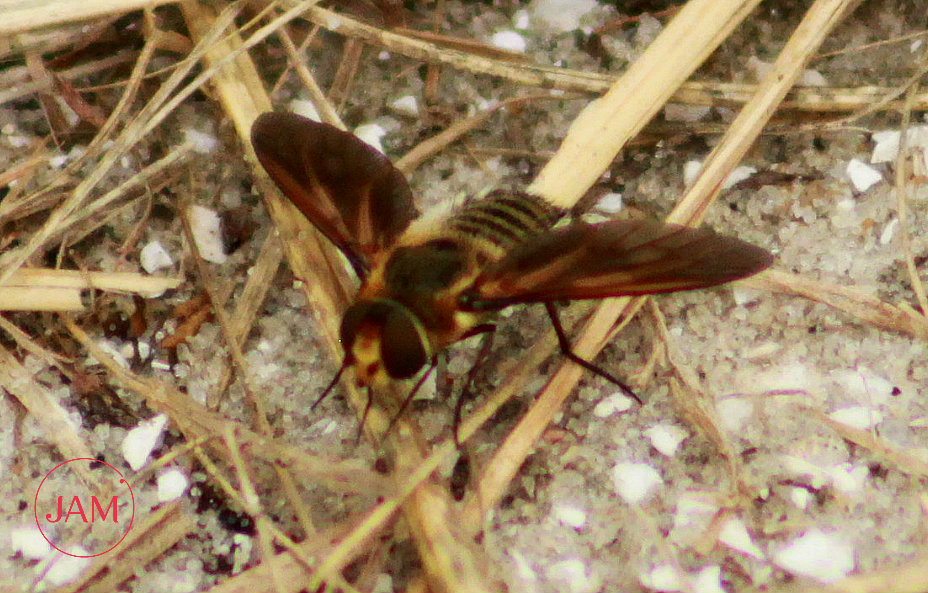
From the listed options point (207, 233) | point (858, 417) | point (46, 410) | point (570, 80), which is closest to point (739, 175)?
point (570, 80)

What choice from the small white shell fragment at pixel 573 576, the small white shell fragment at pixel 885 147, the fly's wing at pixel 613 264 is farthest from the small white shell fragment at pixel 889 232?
the small white shell fragment at pixel 573 576

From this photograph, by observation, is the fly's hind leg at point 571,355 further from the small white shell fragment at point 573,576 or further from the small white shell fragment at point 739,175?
the small white shell fragment at point 739,175

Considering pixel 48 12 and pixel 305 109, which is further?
pixel 305 109

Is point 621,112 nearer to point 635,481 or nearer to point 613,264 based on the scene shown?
point 613,264

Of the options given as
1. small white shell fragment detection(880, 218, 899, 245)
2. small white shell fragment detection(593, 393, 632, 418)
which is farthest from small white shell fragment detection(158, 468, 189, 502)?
small white shell fragment detection(880, 218, 899, 245)

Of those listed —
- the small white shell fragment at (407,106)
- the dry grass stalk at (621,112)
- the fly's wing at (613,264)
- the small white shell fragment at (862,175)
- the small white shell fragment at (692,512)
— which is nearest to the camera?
the fly's wing at (613,264)

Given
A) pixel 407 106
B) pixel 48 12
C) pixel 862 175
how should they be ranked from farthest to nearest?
1. pixel 407 106
2. pixel 862 175
3. pixel 48 12
